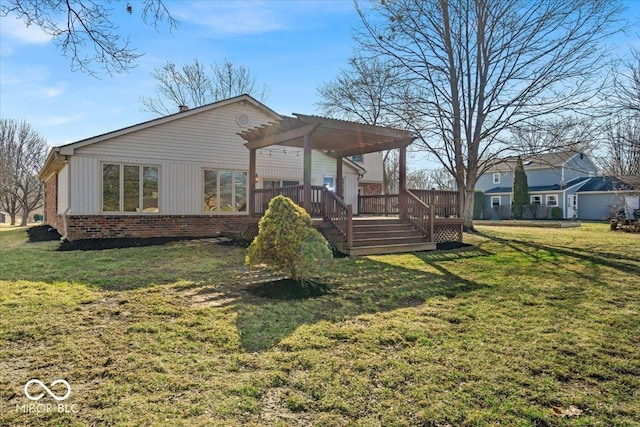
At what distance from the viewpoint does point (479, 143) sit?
15.4 metres

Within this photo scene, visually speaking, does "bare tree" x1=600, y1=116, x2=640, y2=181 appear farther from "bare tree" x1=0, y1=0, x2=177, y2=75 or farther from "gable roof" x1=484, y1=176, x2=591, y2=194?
"bare tree" x1=0, y1=0, x2=177, y2=75

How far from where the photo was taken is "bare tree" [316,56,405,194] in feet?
52.3

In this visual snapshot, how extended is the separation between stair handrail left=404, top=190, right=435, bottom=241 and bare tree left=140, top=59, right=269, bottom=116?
23.3m

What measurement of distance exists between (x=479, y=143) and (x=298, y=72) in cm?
753

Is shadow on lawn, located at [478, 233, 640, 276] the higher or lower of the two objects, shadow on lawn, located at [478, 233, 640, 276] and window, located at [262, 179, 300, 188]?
the lower

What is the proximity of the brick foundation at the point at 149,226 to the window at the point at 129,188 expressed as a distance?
326 millimetres

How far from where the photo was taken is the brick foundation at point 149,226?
1163 centimetres

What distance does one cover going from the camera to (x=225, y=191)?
1413 centimetres

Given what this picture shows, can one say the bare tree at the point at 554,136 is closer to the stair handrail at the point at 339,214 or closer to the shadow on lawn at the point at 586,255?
the shadow on lawn at the point at 586,255

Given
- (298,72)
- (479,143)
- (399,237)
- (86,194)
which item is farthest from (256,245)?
(479,143)

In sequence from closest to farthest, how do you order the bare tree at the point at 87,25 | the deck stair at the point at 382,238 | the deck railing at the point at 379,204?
the bare tree at the point at 87,25 → the deck stair at the point at 382,238 → the deck railing at the point at 379,204

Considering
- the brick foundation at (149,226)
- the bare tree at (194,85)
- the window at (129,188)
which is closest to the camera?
the brick foundation at (149,226)

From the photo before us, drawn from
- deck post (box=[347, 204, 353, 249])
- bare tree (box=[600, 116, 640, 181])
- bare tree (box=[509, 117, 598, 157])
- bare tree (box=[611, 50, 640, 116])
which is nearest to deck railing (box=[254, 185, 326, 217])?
deck post (box=[347, 204, 353, 249])

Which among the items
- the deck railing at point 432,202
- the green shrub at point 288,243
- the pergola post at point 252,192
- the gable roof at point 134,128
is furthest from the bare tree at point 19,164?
the green shrub at point 288,243
